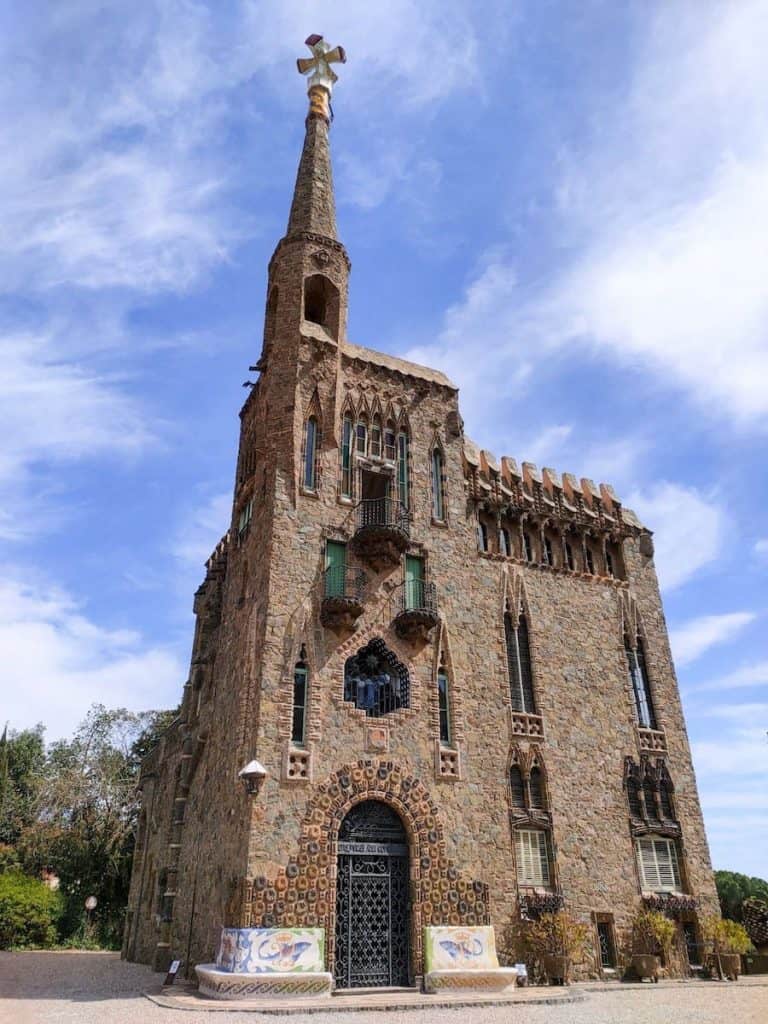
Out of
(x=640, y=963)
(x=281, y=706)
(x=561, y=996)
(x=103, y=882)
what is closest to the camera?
(x=561, y=996)

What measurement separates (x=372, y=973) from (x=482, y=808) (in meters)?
4.76

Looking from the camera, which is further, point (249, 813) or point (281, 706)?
point (281, 706)

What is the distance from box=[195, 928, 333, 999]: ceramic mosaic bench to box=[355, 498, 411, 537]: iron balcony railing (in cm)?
1027

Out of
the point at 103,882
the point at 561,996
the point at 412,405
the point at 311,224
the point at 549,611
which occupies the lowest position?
the point at 561,996

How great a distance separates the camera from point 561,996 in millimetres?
16016

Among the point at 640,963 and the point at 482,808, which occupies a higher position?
the point at 482,808

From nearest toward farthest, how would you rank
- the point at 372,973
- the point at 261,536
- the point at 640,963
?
the point at 372,973
the point at 640,963
the point at 261,536

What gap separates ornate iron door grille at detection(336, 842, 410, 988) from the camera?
17.1 m

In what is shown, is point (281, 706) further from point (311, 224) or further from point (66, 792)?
point (66, 792)

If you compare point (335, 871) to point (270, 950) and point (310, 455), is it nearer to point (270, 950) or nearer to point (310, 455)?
point (270, 950)

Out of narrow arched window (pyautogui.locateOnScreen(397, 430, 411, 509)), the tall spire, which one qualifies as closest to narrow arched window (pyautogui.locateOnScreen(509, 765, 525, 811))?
narrow arched window (pyautogui.locateOnScreen(397, 430, 411, 509))

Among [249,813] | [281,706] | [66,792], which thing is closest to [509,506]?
[281,706]

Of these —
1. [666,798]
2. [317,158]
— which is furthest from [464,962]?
[317,158]

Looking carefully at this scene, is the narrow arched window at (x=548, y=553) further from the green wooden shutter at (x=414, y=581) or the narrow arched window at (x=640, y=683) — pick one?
the green wooden shutter at (x=414, y=581)
